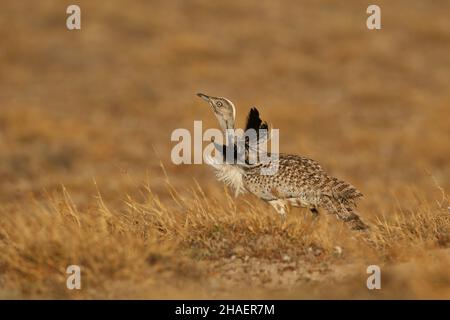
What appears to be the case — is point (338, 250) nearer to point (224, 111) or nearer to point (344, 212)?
point (344, 212)

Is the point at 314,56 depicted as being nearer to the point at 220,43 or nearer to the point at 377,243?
the point at 220,43

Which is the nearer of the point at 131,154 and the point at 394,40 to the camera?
the point at 131,154

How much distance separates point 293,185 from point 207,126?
1390cm

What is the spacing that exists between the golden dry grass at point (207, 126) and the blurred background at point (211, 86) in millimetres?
73

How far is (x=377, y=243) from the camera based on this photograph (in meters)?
7.47

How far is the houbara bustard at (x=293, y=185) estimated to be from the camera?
25.2ft

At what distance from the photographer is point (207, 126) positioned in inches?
848

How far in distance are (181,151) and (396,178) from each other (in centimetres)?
473

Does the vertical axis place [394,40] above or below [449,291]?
above

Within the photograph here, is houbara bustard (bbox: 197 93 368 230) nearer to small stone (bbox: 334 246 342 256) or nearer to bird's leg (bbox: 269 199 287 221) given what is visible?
bird's leg (bbox: 269 199 287 221)

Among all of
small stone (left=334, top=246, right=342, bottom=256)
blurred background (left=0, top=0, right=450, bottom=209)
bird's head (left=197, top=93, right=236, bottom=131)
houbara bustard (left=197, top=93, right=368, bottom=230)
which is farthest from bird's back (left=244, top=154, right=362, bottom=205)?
blurred background (left=0, top=0, right=450, bottom=209)

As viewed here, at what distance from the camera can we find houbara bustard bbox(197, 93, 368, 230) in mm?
7676

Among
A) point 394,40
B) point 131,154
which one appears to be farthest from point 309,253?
point 394,40

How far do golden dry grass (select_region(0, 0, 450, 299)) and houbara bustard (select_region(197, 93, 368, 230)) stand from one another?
0.15 metres
